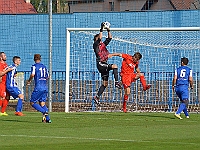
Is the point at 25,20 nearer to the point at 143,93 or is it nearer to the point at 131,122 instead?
the point at 143,93

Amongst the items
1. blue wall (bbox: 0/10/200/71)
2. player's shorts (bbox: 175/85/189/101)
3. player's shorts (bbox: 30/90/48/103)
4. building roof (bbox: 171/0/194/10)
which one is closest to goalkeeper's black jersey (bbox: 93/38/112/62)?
player's shorts (bbox: 175/85/189/101)

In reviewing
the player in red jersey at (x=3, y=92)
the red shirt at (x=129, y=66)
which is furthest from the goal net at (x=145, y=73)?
the player in red jersey at (x=3, y=92)

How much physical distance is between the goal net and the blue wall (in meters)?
6.83

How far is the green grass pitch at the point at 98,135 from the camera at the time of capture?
11.6m

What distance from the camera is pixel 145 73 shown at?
27.7 meters

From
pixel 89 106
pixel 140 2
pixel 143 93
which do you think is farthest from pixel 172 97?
pixel 140 2

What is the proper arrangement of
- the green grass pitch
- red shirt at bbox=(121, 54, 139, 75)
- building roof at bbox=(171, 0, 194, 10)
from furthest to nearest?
building roof at bbox=(171, 0, 194, 10), red shirt at bbox=(121, 54, 139, 75), the green grass pitch

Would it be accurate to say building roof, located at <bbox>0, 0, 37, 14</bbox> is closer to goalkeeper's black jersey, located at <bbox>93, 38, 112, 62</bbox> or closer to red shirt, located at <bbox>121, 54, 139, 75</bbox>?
red shirt, located at <bbox>121, 54, 139, 75</bbox>

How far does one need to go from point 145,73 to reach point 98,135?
1412 centimetres

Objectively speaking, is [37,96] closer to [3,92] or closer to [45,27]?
[3,92]

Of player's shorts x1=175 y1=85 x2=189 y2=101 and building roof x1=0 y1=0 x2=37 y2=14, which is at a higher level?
building roof x1=0 y1=0 x2=37 y2=14

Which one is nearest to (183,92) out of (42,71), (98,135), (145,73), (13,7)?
(42,71)

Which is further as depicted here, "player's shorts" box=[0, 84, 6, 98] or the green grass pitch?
"player's shorts" box=[0, 84, 6, 98]

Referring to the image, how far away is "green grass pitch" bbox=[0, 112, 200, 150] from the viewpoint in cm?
1160
